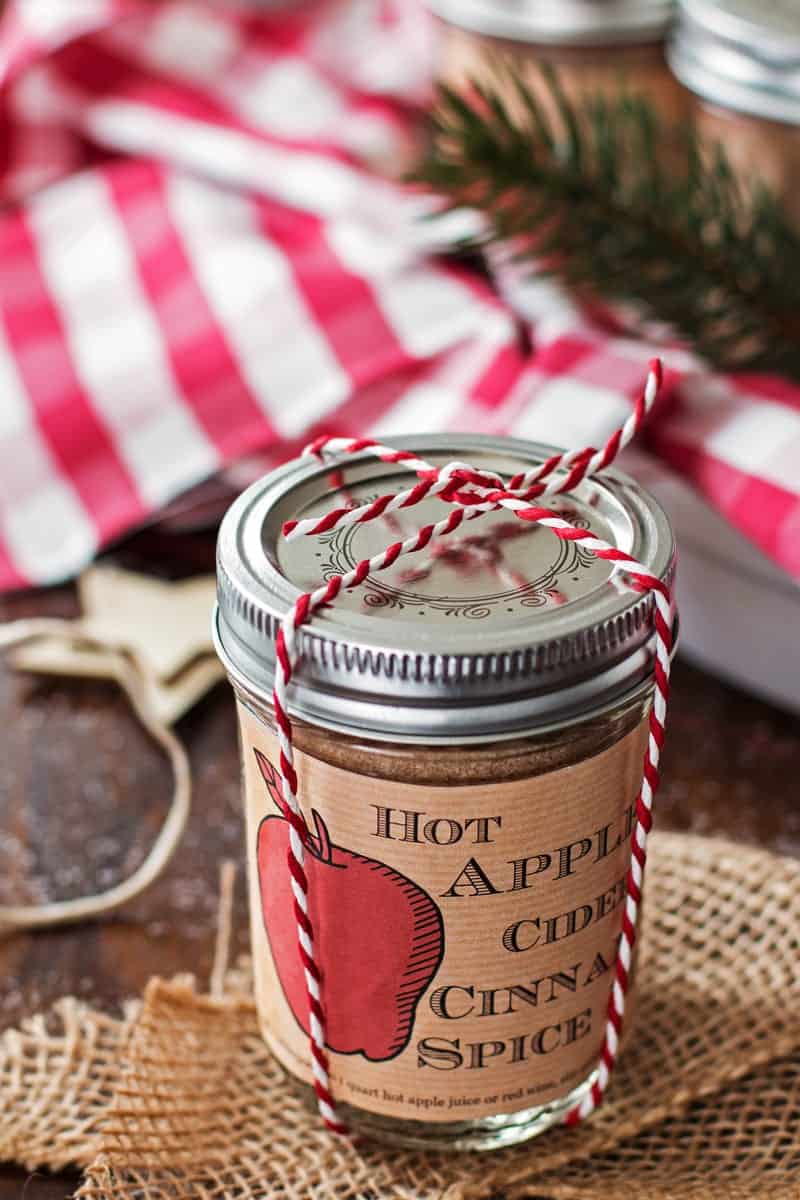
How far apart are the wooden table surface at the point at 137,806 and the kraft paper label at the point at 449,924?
0.34 ft

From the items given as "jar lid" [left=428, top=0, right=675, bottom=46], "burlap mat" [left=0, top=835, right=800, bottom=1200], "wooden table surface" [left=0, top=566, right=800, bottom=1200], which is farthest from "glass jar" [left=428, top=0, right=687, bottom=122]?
"burlap mat" [left=0, top=835, right=800, bottom=1200]

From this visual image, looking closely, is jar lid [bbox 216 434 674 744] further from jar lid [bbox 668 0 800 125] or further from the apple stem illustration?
jar lid [bbox 668 0 800 125]

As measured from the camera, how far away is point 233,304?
0.72 meters

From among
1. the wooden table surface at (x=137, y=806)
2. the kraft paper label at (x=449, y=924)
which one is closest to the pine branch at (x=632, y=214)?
the wooden table surface at (x=137, y=806)

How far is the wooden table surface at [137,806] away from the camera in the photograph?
514 millimetres

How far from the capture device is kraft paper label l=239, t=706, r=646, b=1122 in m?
0.37

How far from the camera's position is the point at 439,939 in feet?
1.26

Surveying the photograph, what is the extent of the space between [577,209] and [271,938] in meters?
0.32

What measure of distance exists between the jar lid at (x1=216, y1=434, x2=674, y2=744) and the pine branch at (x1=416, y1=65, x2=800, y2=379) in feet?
0.70

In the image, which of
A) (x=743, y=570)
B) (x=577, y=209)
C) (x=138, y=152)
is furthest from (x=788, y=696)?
(x=138, y=152)

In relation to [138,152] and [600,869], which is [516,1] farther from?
[600,869]

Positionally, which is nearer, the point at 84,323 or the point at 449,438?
the point at 449,438

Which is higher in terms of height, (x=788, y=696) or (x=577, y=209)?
(x=577, y=209)

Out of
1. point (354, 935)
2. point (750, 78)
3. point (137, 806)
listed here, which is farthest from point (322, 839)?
point (750, 78)
